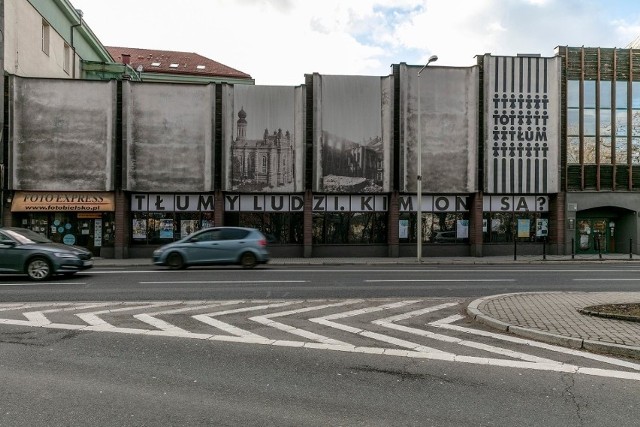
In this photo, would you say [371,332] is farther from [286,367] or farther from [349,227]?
[349,227]

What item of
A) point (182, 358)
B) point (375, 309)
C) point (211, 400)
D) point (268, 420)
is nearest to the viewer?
point (268, 420)

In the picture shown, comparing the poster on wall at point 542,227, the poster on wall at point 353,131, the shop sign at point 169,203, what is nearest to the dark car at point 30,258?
the shop sign at point 169,203

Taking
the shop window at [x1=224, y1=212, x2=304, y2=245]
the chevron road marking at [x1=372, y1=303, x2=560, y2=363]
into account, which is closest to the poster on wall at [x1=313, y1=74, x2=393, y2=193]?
the shop window at [x1=224, y1=212, x2=304, y2=245]

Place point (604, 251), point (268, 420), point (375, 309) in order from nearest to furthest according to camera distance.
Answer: point (268, 420) → point (375, 309) → point (604, 251)

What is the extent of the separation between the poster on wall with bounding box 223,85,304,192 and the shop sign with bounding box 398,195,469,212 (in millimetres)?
5436

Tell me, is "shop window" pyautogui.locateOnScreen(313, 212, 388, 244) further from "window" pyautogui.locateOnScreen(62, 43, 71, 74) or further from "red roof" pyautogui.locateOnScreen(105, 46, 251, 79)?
"red roof" pyautogui.locateOnScreen(105, 46, 251, 79)

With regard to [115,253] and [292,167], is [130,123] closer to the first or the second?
[115,253]

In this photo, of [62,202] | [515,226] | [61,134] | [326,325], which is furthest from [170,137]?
[326,325]

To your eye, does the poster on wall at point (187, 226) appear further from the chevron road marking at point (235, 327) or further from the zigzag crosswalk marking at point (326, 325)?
the chevron road marking at point (235, 327)

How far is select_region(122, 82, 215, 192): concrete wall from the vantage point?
25000 mm

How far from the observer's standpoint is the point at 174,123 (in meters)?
25.2

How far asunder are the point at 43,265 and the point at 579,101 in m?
25.9

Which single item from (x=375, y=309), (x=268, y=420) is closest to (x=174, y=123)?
(x=375, y=309)

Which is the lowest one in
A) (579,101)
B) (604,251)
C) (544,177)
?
(604,251)
